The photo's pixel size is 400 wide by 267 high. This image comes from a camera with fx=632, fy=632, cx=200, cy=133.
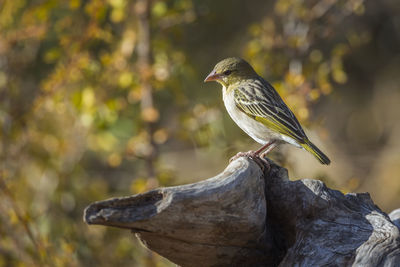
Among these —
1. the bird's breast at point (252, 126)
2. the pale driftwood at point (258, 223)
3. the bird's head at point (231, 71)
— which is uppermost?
the bird's head at point (231, 71)

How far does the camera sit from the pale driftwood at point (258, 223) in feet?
10.2

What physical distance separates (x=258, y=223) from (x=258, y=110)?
154cm

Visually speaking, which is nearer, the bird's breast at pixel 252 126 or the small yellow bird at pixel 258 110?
the small yellow bird at pixel 258 110

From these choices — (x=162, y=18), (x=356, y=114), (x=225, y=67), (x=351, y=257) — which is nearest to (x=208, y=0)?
(x=356, y=114)

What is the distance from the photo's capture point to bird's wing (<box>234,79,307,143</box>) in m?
4.62

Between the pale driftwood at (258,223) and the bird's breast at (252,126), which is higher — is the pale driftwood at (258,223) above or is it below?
below

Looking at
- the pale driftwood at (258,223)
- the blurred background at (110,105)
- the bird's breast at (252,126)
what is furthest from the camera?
the blurred background at (110,105)

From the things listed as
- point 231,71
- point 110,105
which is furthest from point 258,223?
point 110,105

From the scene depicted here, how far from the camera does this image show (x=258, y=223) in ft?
11.3

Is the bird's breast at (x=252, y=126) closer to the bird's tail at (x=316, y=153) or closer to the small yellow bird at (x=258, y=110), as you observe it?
the small yellow bird at (x=258, y=110)

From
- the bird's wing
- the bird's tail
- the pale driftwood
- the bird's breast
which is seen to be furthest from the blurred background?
the pale driftwood

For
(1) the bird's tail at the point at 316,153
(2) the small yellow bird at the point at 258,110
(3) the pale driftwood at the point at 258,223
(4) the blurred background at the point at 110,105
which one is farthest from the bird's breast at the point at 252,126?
(3) the pale driftwood at the point at 258,223

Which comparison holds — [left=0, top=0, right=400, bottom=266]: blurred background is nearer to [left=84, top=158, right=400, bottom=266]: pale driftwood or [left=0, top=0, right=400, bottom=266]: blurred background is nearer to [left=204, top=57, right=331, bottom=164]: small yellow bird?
[left=204, top=57, right=331, bottom=164]: small yellow bird

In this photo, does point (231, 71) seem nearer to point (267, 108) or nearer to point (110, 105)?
point (267, 108)
